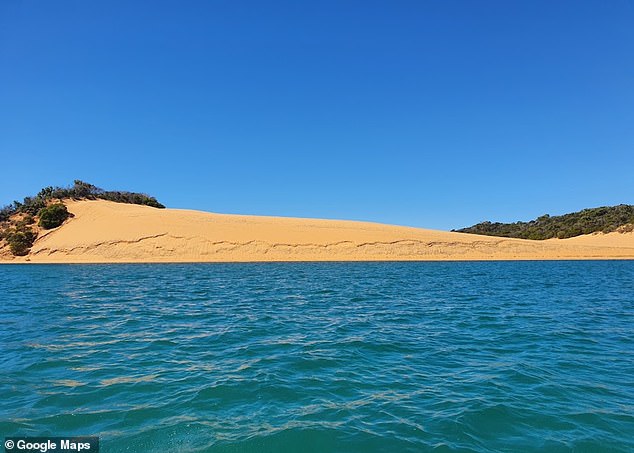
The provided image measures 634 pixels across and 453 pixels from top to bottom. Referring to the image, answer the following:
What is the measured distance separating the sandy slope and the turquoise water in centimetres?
3464

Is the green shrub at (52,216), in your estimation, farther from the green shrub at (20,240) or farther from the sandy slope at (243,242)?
the green shrub at (20,240)

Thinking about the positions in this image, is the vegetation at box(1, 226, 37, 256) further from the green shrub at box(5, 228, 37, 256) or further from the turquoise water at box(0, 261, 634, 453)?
the turquoise water at box(0, 261, 634, 453)

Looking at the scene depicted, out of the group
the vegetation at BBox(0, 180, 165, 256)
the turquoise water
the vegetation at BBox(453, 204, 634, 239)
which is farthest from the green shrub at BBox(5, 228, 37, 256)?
the vegetation at BBox(453, 204, 634, 239)

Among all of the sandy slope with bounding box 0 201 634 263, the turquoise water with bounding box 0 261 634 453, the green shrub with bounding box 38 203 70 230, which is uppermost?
the green shrub with bounding box 38 203 70 230

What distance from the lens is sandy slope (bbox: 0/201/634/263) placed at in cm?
4847

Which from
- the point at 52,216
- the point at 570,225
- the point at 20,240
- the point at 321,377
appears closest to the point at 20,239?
the point at 20,240

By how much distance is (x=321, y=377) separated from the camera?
7.27 meters

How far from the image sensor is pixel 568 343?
972 cm

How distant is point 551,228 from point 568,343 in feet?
305

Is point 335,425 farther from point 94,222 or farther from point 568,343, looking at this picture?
point 94,222

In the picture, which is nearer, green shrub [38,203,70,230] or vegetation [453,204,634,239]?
green shrub [38,203,70,230]

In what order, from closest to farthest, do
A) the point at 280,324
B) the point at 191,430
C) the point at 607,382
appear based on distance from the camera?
the point at 191,430
the point at 607,382
the point at 280,324

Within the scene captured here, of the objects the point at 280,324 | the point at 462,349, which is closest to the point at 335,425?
the point at 462,349

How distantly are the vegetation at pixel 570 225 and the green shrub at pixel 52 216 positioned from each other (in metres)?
84.4
